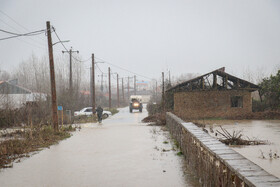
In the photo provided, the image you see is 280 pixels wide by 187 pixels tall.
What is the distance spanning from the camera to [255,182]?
3.88 meters

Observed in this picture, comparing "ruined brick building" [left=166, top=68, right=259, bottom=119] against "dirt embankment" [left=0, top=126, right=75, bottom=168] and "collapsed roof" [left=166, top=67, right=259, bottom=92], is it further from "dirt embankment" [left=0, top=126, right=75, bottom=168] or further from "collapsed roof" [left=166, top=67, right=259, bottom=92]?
"dirt embankment" [left=0, top=126, right=75, bottom=168]

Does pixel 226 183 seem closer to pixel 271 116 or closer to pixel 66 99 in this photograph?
pixel 271 116

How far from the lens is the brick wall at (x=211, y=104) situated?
32719mm

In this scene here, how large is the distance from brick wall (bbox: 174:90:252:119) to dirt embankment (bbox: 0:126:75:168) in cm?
1699

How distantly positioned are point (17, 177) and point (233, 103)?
28.5m

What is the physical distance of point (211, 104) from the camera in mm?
32875

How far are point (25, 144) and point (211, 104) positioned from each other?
2274cm

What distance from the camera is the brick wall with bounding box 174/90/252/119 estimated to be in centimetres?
3272

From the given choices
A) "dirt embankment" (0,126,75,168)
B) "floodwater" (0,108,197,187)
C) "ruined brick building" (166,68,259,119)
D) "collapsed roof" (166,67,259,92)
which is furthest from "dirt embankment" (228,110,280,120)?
"floodwater" (0,108,197,187)

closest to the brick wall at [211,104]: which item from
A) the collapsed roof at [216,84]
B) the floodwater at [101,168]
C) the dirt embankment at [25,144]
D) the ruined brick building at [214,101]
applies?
the ruined brick building at [214,101]

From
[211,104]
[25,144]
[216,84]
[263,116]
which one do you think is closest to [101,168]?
[25,144]

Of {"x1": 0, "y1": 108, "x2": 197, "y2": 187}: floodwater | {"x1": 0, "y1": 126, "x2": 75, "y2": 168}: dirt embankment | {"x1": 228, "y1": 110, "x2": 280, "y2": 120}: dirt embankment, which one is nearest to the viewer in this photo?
{"x1": 0, "y1": 108, "x2": 197, "y2": 187}: floodwater

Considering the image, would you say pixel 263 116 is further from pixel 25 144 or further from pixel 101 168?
pixel 101 168

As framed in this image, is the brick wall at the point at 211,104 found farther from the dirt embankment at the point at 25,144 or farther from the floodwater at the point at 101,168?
the floodwater at the point at 101,168
